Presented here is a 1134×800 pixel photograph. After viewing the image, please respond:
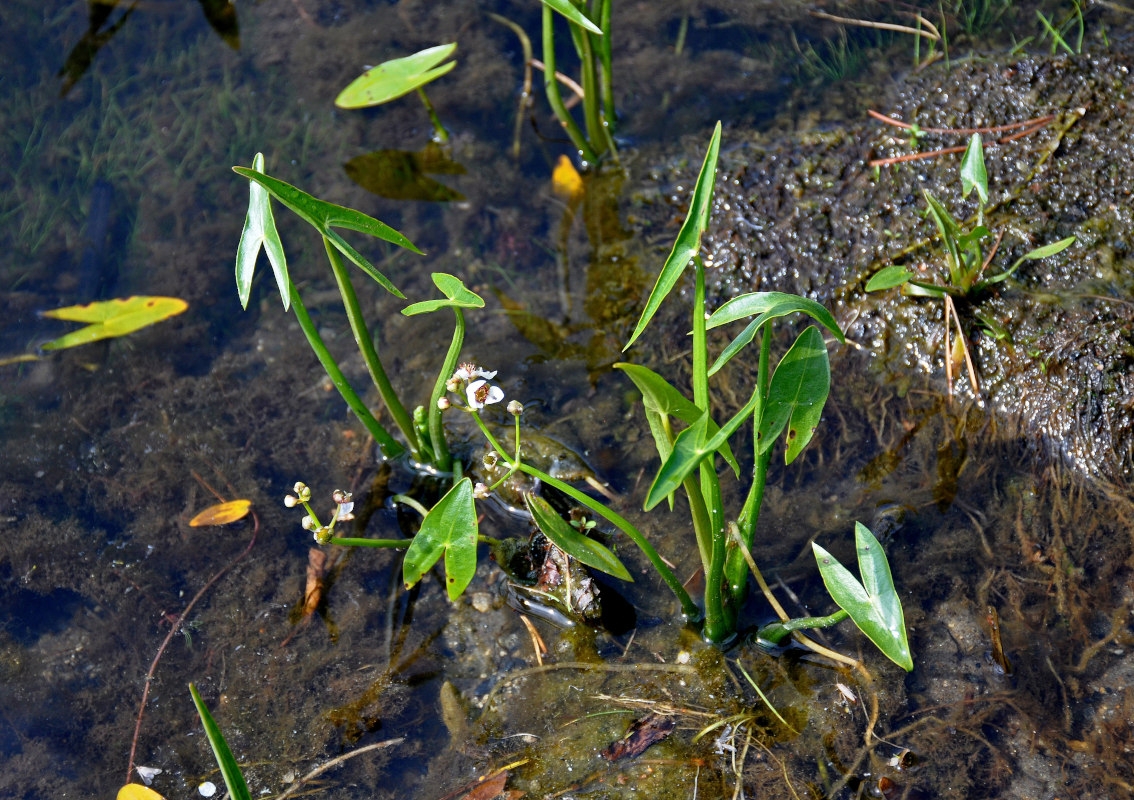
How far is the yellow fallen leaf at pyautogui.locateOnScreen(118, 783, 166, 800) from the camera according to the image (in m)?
2.00

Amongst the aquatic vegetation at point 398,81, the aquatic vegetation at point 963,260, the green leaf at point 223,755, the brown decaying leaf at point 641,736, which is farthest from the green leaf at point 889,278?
the green leaf at point 223,755

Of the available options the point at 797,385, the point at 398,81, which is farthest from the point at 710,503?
the point at 398,81

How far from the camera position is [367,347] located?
2143 millimetres

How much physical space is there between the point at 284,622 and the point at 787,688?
1379 millimetres

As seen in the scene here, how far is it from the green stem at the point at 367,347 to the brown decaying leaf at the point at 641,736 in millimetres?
991

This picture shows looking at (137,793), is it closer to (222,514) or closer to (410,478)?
(222,514)

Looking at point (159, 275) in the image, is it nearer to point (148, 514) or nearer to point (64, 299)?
point (64, 299)

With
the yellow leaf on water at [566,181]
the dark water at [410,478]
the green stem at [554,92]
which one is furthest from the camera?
the yellow leaf on water at [566,181]

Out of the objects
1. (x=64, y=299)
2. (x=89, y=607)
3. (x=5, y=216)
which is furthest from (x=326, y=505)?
(x=5, y=216)

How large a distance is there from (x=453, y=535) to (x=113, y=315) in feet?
6.29

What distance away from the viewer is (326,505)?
2.49 m

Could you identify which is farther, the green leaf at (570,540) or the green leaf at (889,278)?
the green leaf at (889,278)

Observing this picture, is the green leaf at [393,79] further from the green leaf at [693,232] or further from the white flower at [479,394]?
the green leaf at [693,232]

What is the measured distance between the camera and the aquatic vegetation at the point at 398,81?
3.07 meters
